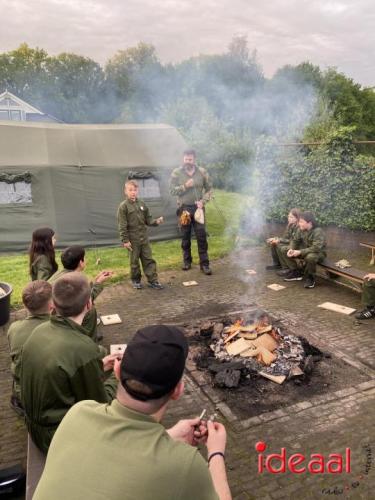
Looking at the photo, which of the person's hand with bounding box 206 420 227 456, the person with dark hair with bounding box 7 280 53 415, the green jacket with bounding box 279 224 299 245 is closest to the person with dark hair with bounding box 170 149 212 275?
the green jacket with bounding box 279 224 299 245

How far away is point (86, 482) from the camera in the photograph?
62.8 inches

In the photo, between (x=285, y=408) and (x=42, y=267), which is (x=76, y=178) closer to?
(x=42, y=267)

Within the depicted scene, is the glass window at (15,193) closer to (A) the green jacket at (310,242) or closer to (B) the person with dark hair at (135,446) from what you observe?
(A) the green jacket at (310,242)

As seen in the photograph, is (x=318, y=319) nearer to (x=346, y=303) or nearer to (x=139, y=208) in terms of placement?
(x=346, y=303)

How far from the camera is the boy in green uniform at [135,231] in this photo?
27.2ft

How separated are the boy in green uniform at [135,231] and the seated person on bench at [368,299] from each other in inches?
149

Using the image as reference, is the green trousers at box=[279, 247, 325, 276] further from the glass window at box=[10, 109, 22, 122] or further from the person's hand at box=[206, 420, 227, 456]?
the glass window at box=[10, 109, 22, 122]

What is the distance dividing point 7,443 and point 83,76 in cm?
5448

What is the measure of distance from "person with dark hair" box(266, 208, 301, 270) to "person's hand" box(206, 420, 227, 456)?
7.03m

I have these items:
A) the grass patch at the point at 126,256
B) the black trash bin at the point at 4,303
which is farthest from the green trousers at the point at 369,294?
the black trash bin at the point at 4,303

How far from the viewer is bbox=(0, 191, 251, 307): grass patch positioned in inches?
362

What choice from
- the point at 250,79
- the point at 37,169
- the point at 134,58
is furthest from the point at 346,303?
the point at 134,58

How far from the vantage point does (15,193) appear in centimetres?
1104

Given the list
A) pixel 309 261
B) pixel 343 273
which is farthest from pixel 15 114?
pixel 343 273
